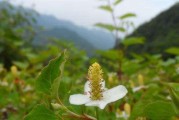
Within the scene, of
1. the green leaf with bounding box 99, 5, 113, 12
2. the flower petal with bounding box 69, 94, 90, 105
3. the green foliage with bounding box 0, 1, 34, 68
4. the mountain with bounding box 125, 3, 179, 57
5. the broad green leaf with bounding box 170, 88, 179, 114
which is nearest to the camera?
the broad green leaf with bounding box 170, 88, 179, 114

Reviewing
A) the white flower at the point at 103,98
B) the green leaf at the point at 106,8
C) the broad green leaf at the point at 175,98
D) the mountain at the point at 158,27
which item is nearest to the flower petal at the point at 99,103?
the white flower at the point at 103,98

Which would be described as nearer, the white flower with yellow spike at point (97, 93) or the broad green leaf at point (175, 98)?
the broad green leaf at point (175, 98)

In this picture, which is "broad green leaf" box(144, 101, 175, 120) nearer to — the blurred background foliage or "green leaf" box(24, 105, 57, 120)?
the blurred background foliage

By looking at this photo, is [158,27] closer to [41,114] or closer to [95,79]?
[95,79]

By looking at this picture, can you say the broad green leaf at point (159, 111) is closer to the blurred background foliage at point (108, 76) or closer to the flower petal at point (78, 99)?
the blurred background foliage at point (108, 76)

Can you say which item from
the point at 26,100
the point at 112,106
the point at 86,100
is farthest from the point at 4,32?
the point at 86,100

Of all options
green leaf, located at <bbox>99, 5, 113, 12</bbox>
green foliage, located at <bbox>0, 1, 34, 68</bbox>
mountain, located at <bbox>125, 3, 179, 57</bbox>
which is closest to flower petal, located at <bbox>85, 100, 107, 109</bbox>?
green leaf, located at <bbox>99, 5, 113, 12</bbox>

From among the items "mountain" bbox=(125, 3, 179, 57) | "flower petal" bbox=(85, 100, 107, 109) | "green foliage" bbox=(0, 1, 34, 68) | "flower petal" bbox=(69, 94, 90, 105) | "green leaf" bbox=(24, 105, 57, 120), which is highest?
"mountain" bbox=(125, 3, 179, 57)
